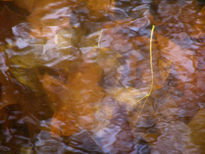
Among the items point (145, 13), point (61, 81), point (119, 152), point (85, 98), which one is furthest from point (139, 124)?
point (145, 13)

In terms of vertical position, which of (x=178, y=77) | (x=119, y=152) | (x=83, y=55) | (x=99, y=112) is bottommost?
(x=119, y=152)

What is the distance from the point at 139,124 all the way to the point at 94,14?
0.59 meters

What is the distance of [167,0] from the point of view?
35.4 inches

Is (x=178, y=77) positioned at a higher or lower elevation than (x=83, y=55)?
lower

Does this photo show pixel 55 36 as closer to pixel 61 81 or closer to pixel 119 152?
pixel 61 81

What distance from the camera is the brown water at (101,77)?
77cm

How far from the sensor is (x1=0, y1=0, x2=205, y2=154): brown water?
770mm

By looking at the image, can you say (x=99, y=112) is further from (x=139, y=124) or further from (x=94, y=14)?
(x=94, y=14)

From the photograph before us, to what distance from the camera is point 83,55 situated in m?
0.85

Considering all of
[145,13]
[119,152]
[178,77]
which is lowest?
[119,152]

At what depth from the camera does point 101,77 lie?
814 millimetres

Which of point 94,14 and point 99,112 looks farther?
point 94,14

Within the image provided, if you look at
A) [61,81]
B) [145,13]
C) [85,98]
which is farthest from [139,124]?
[145,13]

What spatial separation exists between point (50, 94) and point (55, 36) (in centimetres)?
29
